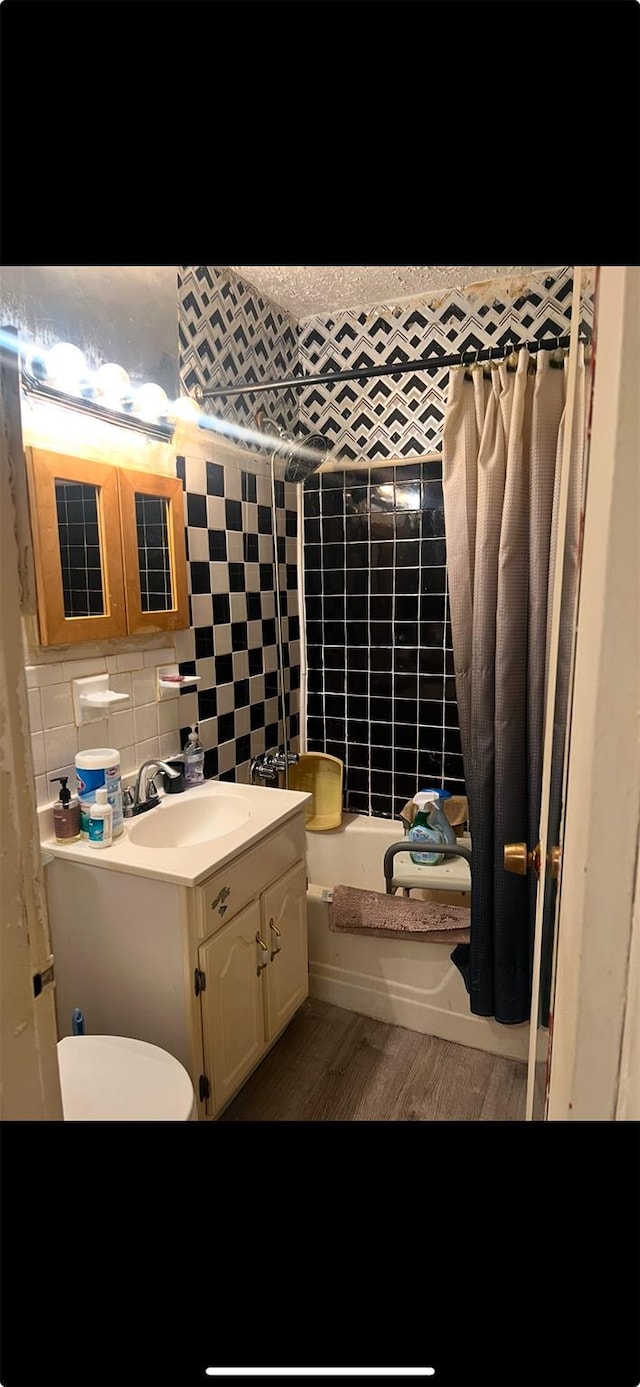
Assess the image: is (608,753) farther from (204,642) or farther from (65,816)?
(204,642)

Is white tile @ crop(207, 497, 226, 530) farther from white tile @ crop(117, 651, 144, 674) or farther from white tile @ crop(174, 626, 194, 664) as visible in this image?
white tile @ crop(117, 651, 144, 674)

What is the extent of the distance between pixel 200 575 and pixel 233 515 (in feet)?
1.00

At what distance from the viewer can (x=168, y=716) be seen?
1869 millimetres

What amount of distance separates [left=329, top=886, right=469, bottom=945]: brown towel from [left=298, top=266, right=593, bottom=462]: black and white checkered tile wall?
5.38 feet

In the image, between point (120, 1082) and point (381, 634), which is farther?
point (381, 634)

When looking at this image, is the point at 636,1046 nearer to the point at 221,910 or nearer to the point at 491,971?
the point at 221,910

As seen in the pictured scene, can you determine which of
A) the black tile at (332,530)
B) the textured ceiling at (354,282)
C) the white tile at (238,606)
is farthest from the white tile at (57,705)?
the textured ceiling at (354,282)

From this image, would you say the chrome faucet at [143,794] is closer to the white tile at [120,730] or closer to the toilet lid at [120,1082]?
the white tile at [120,730]

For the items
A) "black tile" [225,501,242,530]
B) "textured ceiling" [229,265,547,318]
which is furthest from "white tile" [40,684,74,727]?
"textured ceiling" [229,265,547,318]

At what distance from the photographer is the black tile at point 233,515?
2.13 metres

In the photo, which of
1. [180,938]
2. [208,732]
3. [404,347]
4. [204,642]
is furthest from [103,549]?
[404,347]

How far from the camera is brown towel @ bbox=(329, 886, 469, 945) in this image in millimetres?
1913

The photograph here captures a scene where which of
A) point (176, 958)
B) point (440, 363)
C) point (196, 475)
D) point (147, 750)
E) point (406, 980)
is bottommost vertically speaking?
point (406, 980)
